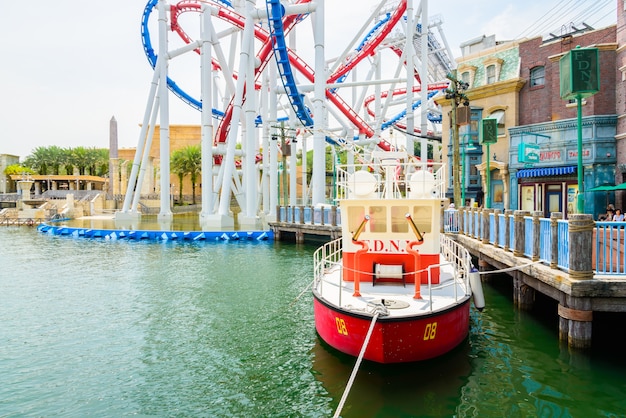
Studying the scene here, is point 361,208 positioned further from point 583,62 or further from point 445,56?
point 445,56

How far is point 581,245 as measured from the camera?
8.53m

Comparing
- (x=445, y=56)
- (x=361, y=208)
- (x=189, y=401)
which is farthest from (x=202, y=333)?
(x=445, y=56)

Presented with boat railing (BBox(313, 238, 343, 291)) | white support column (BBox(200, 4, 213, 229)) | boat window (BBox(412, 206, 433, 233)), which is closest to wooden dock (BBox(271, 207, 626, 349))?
boat window (BBox(412, 206, 433, 233))

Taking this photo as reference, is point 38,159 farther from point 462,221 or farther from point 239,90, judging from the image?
point 462,221

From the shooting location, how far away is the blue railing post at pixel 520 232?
11727mm

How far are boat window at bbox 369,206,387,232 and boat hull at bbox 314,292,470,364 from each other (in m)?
2.21

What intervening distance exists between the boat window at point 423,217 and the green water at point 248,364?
2680 mm

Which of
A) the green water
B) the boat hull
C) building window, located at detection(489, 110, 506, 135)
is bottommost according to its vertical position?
the green water

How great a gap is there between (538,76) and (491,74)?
3.18 m

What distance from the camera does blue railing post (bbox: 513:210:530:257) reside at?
11.7m

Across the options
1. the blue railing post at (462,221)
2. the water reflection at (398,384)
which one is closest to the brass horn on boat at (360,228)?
the water reflection at (398,384)

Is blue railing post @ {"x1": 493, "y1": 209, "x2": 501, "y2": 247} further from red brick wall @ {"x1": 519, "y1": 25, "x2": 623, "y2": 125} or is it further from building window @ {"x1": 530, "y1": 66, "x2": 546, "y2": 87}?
building window @ {"x1": 530, "y1": 66, "x2": 546, "y2": 87}

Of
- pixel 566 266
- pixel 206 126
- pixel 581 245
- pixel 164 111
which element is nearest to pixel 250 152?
pixel 206 126

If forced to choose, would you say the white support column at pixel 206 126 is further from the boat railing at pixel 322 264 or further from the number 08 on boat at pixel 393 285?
the number 08 on boat at pixel 393 285
